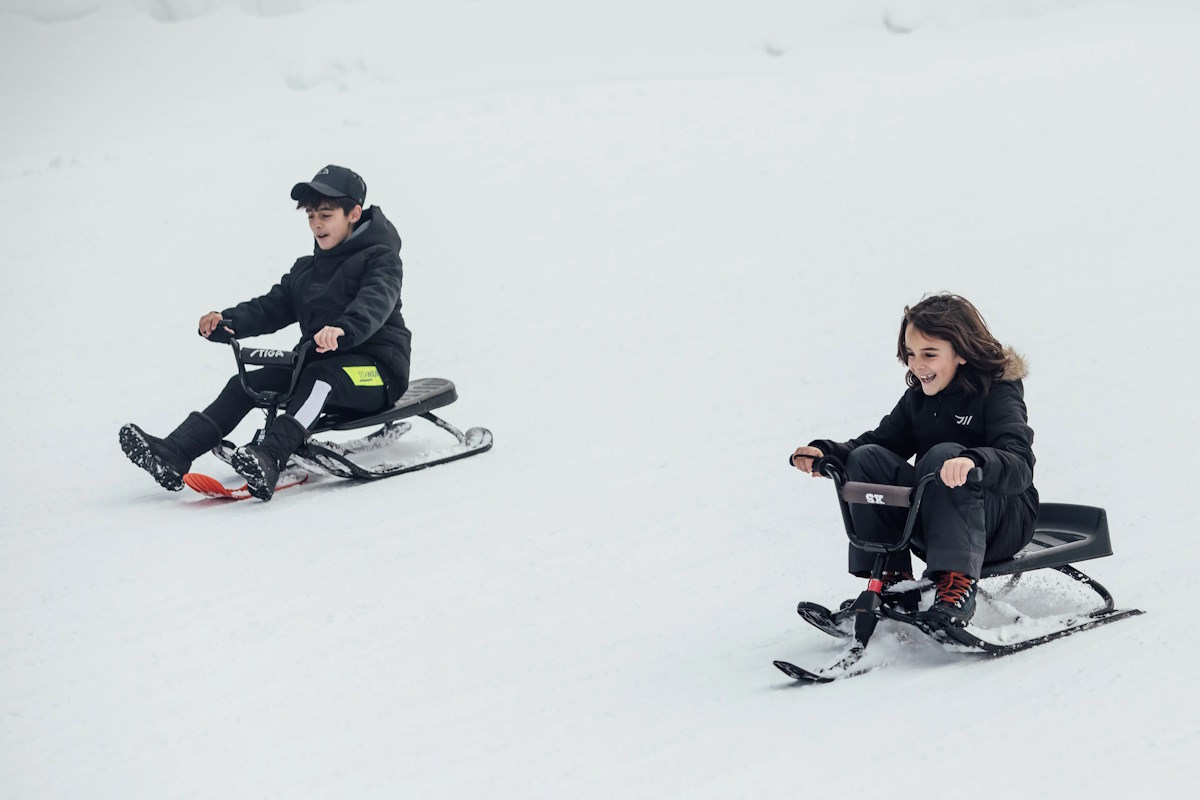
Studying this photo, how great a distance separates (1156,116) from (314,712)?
10600 millimetres

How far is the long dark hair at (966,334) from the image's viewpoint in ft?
10.6

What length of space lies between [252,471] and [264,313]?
35.4 inches

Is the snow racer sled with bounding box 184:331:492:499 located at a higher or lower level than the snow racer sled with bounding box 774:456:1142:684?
lower

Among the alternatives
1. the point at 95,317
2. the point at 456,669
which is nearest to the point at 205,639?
the point at 456,669

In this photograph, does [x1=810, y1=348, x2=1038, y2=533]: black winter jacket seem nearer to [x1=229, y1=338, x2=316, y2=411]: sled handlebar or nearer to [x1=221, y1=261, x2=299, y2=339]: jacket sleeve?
[x1=229, y1=338, x2=316, y2=411]: sled handlebar

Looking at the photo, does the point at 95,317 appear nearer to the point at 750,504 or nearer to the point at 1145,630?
the point at 750,504

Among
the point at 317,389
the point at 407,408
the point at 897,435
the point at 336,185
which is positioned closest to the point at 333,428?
the point at 317,389

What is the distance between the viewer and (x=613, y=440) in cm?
577

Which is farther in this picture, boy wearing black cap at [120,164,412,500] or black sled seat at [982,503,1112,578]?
boy wearing black cap at [120,164,412,500]

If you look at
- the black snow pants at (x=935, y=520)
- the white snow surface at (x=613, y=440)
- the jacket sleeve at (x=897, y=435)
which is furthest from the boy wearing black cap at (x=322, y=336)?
the black snow pants at (x=935, y=520)

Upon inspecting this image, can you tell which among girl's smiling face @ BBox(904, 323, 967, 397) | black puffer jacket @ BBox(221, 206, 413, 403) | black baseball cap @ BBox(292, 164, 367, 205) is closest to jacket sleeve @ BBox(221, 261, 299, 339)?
black puffer jacket @ BBox(221, 206, 413, 403)

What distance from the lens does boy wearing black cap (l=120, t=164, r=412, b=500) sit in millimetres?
4957

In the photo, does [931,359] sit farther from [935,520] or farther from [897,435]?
[935,520]

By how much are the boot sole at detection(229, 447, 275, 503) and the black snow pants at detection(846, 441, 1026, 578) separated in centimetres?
238
